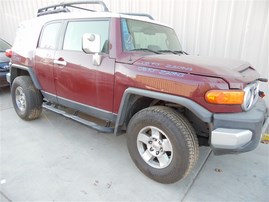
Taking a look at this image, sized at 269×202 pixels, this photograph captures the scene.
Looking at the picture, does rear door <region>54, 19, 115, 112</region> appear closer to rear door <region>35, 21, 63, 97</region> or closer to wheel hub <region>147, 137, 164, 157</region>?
rear door <region>35, 21, 63, 97</region>

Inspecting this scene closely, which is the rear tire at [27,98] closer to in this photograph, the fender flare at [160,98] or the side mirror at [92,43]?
the side mirror at [92,43]

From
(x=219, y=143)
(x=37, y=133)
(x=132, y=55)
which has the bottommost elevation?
(x=37, y=133)

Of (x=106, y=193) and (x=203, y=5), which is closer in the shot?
(x=106, y=193)

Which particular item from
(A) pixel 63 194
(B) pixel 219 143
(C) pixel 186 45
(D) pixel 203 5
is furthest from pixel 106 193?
(D) pixel 203 5

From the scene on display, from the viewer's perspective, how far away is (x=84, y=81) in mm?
3016

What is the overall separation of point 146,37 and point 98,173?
1.93m

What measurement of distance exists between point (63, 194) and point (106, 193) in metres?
0.46

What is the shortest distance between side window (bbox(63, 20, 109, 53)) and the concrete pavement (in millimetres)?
1474

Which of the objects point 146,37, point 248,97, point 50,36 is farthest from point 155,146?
point 50,36

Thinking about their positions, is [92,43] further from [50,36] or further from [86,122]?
[50,36]

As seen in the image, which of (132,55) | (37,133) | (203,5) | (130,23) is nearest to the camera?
(132,55)

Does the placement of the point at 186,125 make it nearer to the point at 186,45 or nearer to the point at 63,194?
the point at 63,194

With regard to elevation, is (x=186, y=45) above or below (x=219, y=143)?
above

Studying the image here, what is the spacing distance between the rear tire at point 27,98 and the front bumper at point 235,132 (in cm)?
318
